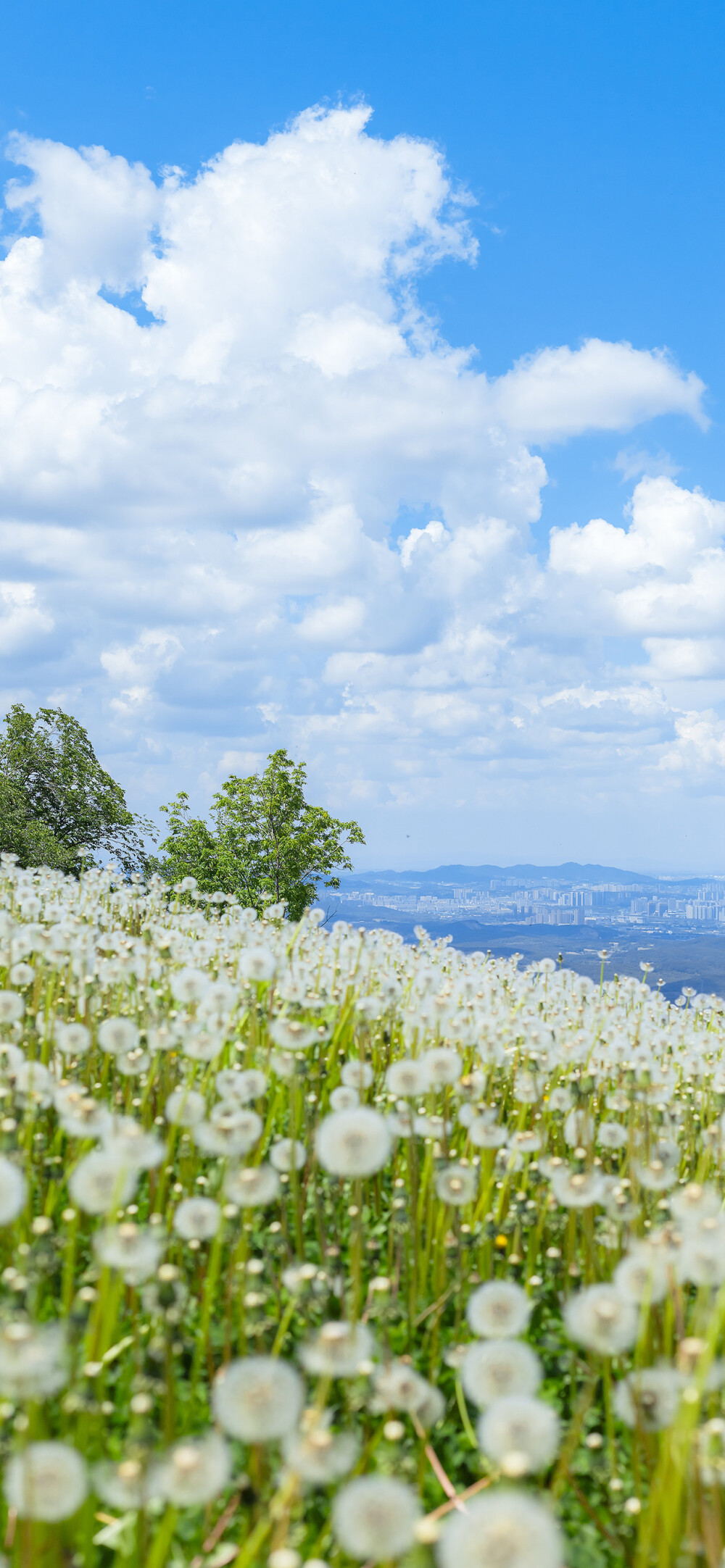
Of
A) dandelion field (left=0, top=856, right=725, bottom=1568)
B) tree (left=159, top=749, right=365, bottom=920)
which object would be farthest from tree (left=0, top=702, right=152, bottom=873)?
dandelion field (left=0, top=856, right=725, bottom=1568)

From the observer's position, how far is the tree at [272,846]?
48594 millimetres

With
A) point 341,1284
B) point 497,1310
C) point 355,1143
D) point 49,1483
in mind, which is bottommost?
point 341,1284

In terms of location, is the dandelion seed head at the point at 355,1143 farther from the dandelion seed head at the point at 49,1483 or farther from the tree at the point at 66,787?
the tree at the point at 66,787

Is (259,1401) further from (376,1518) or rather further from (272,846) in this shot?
(272,846)

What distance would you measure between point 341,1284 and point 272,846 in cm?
4628

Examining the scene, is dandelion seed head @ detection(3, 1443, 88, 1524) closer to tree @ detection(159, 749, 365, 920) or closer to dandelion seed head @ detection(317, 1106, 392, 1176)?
dandelion seed head @ detection(317, 1106, 392, 1176)

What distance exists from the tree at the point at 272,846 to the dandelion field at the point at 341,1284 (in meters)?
42.6

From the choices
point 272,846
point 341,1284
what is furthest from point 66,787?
point 341,1284

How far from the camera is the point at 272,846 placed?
49406mm

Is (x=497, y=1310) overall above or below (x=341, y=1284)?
above

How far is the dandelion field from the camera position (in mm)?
2008

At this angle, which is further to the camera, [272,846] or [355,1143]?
[272,846]

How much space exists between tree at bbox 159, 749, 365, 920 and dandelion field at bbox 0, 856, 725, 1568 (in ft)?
140

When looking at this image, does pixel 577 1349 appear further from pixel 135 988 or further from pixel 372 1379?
pixel 135 988
